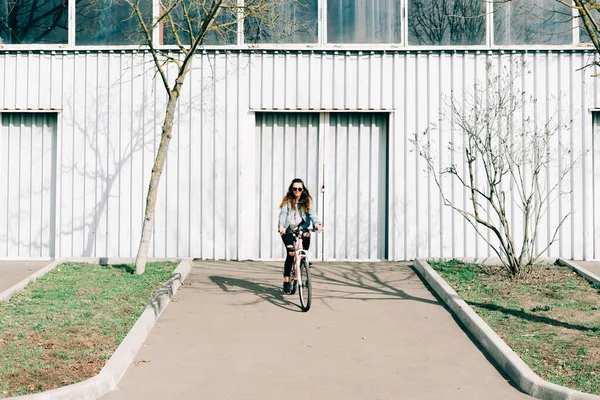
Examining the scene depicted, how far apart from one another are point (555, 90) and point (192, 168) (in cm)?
658

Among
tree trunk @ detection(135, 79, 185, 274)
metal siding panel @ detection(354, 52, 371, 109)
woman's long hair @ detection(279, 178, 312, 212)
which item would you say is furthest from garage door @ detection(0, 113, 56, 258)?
woman's long hair @ detection(279, 178, 312, 212)

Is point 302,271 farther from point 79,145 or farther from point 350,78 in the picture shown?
point 79,145

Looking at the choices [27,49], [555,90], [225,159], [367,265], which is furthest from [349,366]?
[27,49]

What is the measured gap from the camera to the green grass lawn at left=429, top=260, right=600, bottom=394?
7.88 meters

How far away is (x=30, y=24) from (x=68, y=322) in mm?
7513

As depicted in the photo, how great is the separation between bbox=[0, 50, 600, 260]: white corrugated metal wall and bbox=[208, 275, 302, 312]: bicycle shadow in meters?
2.11

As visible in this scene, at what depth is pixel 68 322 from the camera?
9375 millimetres

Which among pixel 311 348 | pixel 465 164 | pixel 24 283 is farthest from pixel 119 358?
pixel 465 164

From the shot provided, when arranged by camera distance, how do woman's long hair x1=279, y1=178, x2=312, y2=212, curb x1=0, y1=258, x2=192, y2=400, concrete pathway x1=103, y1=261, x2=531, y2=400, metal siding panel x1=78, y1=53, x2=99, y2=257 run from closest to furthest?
curb x1=0, y1=258, x2=192, y2=400 → concrete pathway x1=103, y1=261, x2=531, y2=400 → woman's long hair x1=279, y1=178, x2=312, y2=212 → metal siding panel x1=78, y1=53, x2=99, y2=257

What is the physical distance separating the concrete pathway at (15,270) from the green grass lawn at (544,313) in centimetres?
649

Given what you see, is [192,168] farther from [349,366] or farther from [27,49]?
[349,366]

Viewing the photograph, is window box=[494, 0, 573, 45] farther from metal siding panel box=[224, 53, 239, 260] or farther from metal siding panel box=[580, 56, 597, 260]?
metal siding panel box=[224, 53, 239, 260]

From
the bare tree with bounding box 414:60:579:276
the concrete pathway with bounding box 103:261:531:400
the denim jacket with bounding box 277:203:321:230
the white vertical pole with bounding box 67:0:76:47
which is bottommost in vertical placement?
the concrete pathway with bounding box 103:261:531:400

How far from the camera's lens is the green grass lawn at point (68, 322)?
750 centimetres
